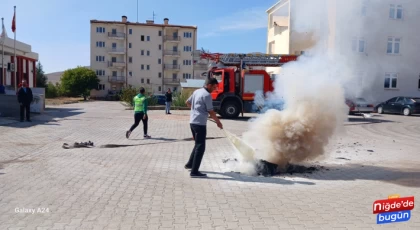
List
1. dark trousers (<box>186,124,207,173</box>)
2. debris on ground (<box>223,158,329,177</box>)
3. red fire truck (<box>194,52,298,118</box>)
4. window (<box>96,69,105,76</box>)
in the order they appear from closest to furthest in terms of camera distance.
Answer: dark trousers (<box>186,124,207,173</box>), debris on ground (<box>223,158,329,177</box>), red fire truck (<box>194,52,298,118</box>), window (<box>96,69,105,76</box>)

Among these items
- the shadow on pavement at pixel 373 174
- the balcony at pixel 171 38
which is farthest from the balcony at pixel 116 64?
the shadow on pavement at pixel 373 174

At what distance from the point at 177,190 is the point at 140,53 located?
222 ft

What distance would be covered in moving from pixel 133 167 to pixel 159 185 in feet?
4.87

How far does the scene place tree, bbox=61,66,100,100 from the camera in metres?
63.9

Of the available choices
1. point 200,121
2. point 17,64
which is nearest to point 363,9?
point 200,121

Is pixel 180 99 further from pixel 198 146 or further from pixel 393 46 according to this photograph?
pixel 198 146

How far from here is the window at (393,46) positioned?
8408 millimetres

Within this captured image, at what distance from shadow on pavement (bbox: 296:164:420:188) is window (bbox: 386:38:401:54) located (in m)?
2.92

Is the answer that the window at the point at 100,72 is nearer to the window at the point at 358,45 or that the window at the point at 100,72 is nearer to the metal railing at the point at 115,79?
the metal railing at the point at 115,79

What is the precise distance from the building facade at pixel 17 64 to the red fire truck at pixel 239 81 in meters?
20.4

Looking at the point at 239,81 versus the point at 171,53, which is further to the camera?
the point at 171,53

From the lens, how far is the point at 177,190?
18.6 feet

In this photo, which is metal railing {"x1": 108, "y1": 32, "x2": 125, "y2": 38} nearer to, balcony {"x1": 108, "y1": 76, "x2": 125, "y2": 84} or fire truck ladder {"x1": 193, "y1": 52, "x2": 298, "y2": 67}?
balcony {"x1": 108, "y1": 76, "x2": 125, "y2": 84}

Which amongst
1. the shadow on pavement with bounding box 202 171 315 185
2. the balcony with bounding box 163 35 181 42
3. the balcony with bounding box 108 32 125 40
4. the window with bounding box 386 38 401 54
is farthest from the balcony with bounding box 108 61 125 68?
the shadow on pavement with bounding box 202 171 315 185
